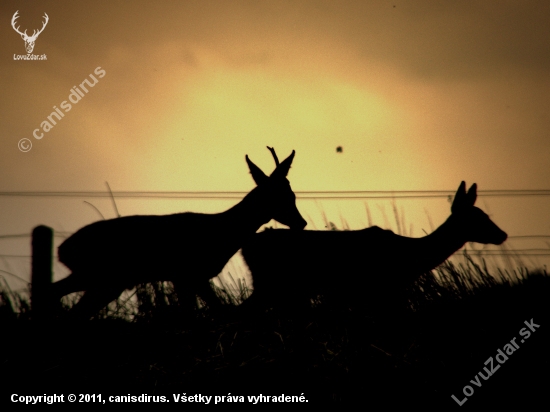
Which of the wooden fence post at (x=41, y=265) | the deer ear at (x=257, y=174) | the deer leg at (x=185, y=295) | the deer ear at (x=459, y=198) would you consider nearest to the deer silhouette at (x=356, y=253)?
the deer ear at (x=459, y=198)

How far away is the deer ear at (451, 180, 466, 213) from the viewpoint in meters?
8.52

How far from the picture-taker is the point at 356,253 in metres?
8.26

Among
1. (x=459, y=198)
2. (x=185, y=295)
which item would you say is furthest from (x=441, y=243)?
(x=185, y=295)

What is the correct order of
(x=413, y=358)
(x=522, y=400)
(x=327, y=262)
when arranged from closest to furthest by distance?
(x=522, y=400) < (x=413, y=358) < (x=327, y=262)

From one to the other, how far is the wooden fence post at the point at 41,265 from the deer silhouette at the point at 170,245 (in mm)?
122

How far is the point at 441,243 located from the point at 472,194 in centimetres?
95

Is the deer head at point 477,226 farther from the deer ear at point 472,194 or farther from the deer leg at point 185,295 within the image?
the deer leg at point 185,295

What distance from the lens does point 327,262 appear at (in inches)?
325

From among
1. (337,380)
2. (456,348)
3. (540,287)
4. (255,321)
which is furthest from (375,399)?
(540,287)

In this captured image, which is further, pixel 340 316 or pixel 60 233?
pixel 60 233

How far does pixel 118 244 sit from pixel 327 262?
2.68 m

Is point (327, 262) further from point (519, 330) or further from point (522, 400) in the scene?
point (522, 400)

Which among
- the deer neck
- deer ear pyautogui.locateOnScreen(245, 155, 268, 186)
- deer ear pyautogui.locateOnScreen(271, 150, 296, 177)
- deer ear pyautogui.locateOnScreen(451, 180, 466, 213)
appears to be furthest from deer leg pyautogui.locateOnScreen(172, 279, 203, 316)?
deer ear pyautogui.locateOnScreen(451, 180, 466, 213)

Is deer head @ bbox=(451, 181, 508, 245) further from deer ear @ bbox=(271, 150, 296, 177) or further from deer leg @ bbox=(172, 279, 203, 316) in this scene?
deer leg @ bbox=(172, 279, 203, 316)
